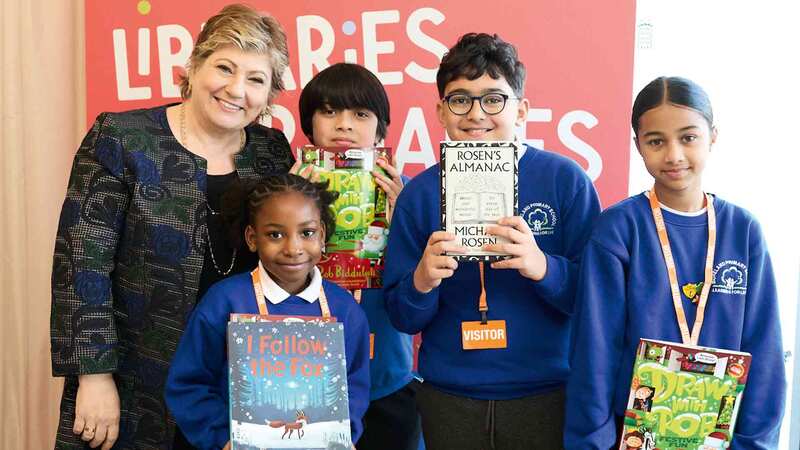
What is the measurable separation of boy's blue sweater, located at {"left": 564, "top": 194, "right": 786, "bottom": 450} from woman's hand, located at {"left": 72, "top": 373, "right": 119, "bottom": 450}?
1.30 meters

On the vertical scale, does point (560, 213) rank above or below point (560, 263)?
above

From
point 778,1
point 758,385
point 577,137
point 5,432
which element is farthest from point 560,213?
point 5,432

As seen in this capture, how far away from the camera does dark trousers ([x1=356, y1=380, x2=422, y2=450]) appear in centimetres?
227

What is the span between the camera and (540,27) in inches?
112

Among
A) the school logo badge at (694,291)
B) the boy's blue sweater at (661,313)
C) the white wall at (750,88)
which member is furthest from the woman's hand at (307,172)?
the white wall at (750,88)

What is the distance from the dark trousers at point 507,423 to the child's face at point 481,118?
0.73m

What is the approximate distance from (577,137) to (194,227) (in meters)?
1.53

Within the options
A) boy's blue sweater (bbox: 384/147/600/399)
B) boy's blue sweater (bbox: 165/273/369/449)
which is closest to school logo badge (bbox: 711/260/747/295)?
A: boy's blue sweater (bbox: 384/147/600/399)

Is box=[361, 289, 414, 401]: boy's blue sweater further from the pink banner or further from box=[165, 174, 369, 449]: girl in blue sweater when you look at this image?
the pink banner

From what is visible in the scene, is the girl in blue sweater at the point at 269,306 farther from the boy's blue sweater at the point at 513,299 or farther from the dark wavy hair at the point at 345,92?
the dark wavy hair at the point at 345,92

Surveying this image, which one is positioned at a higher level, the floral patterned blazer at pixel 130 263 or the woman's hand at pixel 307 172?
the woman's hand at pixel 307 172

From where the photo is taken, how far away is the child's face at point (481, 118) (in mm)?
2008

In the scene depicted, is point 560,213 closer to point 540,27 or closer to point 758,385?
point 758,385

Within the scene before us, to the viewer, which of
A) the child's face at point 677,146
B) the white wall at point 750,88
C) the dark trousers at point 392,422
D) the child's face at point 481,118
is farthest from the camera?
the white wall at point 750,88
